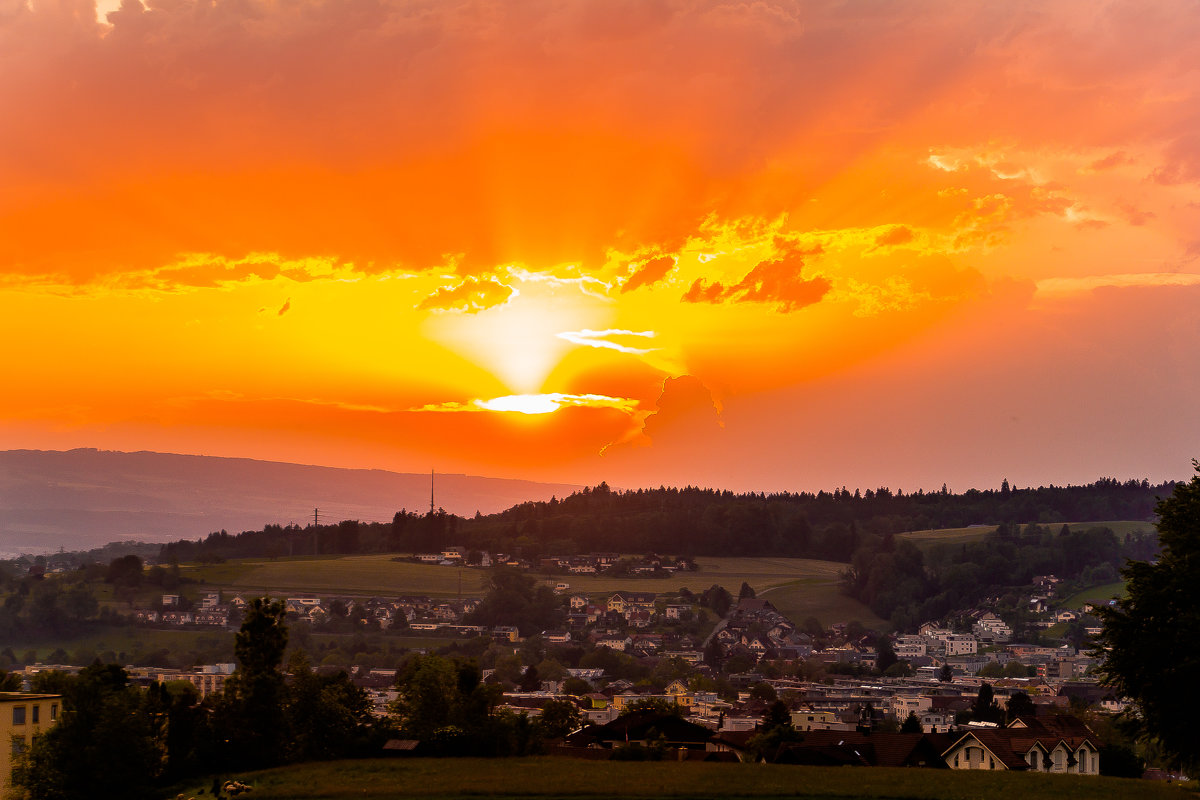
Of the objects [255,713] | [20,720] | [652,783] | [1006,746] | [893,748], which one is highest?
[255,713]

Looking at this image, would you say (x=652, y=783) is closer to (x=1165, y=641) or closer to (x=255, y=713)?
(x=1165, y=641)

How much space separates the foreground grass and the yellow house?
9.56 m

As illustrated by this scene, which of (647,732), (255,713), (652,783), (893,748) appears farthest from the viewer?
(647,732)

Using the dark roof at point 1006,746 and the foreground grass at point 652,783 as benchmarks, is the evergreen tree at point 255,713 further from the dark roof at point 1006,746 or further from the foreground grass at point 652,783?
the dark roof at point 1006,746

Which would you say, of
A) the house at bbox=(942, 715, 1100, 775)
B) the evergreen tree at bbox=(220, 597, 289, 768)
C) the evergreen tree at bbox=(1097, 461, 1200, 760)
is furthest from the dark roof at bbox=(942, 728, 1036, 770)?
the evergreen tree at bbox=(220, 597, 289, 768)

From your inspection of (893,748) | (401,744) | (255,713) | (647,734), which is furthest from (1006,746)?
(255,713)

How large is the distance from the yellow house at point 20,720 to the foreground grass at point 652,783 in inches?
376

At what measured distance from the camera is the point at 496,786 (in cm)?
4169

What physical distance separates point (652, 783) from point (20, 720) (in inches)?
1084

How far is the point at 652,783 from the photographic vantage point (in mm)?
42438

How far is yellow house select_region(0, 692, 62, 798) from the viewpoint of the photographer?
169ft

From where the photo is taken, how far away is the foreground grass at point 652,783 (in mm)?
39844

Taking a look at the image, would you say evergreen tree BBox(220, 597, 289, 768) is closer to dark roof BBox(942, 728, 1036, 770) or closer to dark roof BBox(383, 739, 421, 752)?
dark roof BBox(383, 739, 421, 752)

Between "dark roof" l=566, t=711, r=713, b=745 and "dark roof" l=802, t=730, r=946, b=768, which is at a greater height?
"dark roof" l=802, t=730, r=946, b=768
